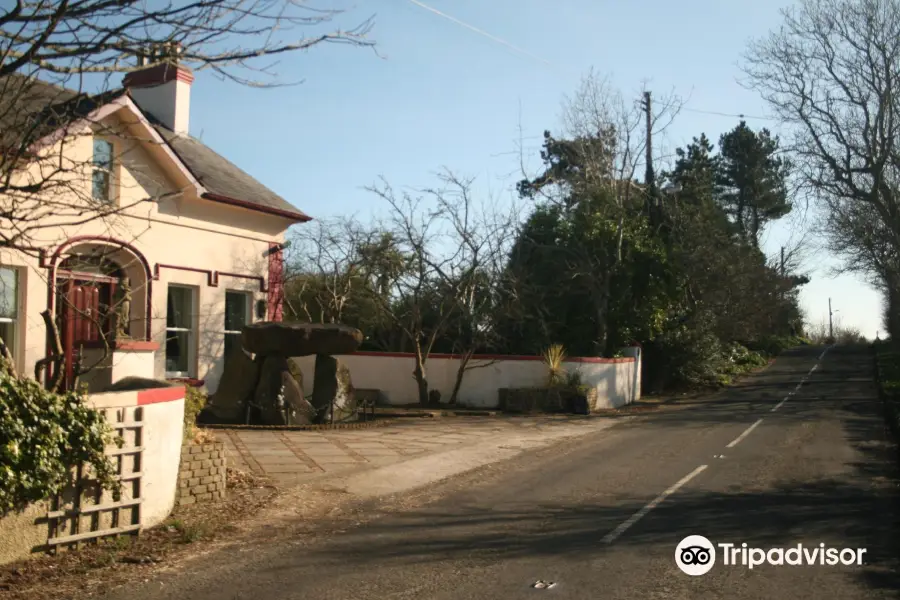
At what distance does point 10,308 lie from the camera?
14812 millimetres

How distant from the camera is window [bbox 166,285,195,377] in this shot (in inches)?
737

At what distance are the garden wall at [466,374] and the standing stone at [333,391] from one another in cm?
434

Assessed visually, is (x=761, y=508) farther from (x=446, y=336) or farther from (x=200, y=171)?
(x=446, y=336)

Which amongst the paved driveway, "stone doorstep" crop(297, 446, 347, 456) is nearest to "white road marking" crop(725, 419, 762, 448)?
the paved driveway

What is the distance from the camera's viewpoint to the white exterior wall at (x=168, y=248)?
14969mm

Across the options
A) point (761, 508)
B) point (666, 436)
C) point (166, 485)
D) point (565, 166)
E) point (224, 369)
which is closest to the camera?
point (166, 485)

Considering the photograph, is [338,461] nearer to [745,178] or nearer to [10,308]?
[10,308]

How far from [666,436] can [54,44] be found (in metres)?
13.7

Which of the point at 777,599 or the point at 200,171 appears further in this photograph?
the point at 200,171

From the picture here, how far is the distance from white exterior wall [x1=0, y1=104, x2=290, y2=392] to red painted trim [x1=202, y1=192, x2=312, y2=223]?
24cm

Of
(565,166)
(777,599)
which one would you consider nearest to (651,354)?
(565,166)

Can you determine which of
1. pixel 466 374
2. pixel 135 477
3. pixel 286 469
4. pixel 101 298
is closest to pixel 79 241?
pixel 101 298

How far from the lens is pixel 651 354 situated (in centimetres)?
3238

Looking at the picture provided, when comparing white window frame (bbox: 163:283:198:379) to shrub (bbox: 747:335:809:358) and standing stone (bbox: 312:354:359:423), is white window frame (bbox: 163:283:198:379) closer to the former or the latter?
standing stone (bbox: 312:354:359:423)
